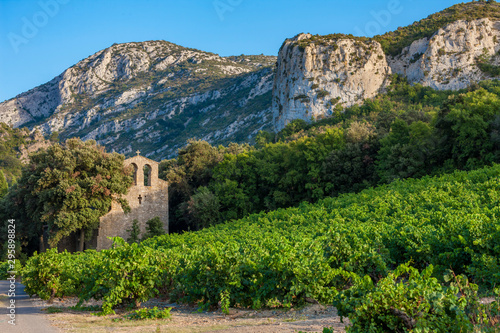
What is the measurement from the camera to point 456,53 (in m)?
60.8

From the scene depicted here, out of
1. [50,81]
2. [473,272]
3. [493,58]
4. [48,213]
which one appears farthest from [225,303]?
[50,81]

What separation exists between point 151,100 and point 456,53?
84172 millimetres

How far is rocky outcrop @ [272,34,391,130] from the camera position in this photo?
64.1 meters

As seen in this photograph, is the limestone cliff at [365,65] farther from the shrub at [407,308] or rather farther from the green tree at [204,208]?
the shrub at [407,308]

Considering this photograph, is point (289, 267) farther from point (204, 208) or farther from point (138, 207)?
point (138, 207)

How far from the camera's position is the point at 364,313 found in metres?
4.77

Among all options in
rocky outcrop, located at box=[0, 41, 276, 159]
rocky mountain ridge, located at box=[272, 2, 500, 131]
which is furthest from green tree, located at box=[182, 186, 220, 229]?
rocky outcrop, located at box=[0, 41, 276, 159]

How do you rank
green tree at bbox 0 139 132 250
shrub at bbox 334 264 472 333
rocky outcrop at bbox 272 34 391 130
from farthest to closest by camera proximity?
rocky outcrop at bbox 272 34 391 130
green tree at bbox 0 139 132 250
shrub at bbox 334 264 472 333

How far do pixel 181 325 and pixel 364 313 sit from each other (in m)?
4.09

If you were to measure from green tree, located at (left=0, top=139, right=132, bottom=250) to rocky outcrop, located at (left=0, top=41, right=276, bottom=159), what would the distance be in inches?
2077

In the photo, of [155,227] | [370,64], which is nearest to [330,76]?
[370,64]

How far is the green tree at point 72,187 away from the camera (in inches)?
1062

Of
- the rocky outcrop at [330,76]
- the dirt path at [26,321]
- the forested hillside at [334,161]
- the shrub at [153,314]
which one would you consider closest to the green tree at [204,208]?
the forested hillside at [334,161]

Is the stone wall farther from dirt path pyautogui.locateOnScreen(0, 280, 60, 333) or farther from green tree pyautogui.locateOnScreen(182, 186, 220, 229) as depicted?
dirt path pyautogui.locateOnScreen(0, 280, 60, 333)
